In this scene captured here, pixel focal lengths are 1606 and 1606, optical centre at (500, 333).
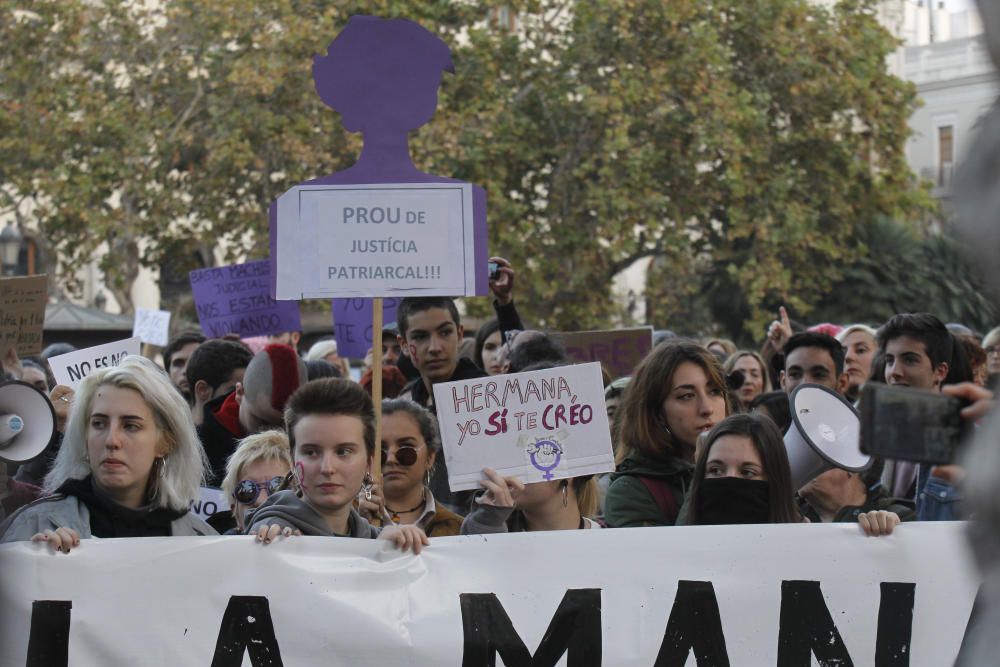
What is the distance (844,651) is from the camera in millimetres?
4008

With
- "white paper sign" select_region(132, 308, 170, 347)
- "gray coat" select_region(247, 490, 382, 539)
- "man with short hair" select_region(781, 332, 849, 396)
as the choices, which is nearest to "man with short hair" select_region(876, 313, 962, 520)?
"man with short hair" select_region(781, 332, 849, 396)

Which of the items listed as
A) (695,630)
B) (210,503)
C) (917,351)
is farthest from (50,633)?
(917,351)

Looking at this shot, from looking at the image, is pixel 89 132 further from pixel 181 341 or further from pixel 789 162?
pixel 181 341

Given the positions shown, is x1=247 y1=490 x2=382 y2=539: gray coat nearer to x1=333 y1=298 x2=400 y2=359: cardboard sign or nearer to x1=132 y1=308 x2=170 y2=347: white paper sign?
x1=333 y1=298 x2=400 y2=359: cardboard sign

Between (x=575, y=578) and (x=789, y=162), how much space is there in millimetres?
22481

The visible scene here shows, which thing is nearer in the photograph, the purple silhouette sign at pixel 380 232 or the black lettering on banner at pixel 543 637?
the black lettering on banner at pixel 543 637

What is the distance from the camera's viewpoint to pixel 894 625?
13.3 ft

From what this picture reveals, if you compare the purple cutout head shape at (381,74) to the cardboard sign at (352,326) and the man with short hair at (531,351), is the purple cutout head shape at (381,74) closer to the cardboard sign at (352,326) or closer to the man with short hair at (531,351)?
the man with short hair at (531,351)

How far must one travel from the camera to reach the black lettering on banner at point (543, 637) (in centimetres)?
400

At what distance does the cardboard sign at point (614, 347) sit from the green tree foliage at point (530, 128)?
1343 centimetres

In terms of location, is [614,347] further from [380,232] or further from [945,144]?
[945,144]

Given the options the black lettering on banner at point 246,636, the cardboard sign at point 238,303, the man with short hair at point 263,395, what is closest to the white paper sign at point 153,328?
the cardboard sign at point 238,303

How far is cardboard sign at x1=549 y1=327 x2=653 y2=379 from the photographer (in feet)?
27.7

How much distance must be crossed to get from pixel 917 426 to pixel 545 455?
105 inches
